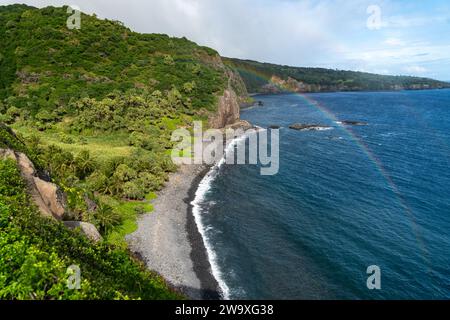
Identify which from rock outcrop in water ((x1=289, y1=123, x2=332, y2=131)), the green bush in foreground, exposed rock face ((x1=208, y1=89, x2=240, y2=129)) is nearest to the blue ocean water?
the green bush in foreground

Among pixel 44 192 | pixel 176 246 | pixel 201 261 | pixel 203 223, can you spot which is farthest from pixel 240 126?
pixel 44 192

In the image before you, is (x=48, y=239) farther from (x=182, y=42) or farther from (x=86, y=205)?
(x=182, y=42)

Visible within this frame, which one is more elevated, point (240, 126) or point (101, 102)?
point (101, 102)

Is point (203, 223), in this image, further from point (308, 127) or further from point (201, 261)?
point (308, 127)

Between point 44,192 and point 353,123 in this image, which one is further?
point 353,123

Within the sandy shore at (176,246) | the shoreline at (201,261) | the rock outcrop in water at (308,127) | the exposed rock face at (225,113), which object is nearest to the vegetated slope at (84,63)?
the exposed rock face at (225,113)
